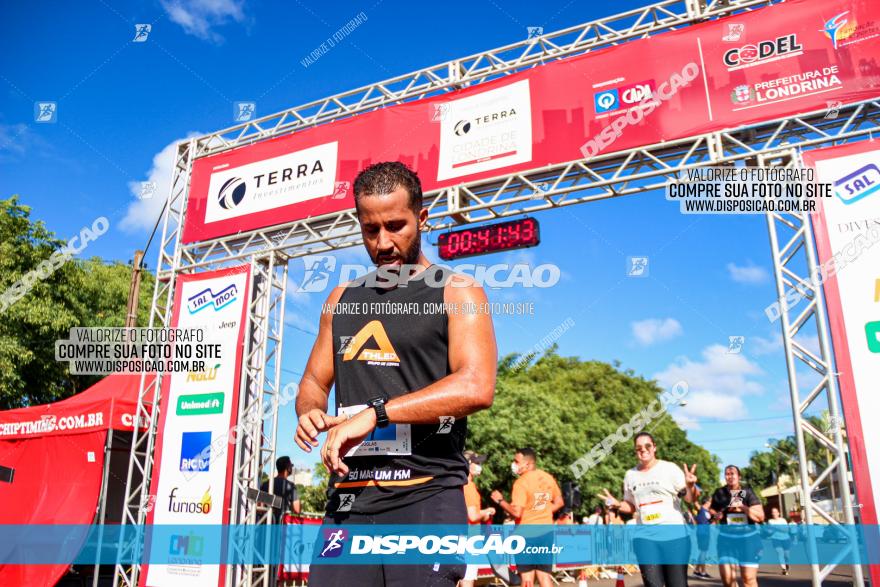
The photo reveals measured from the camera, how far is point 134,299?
17500mm

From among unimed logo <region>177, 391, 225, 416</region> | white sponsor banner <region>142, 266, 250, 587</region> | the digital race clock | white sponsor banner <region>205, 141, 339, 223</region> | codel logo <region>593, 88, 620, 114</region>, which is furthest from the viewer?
white sponsor banner <region>205, 141, 339, 223</region>

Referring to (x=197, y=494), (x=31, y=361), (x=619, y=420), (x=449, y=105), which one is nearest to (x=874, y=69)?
(x=449, y=105)

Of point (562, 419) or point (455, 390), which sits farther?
point (562, 419)

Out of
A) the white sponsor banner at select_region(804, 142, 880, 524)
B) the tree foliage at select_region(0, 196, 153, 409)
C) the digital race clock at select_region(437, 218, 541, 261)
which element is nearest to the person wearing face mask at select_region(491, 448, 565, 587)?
the digital race clock at select_region(437, 218, 541, 261)

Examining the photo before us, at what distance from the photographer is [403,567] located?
1490 mm

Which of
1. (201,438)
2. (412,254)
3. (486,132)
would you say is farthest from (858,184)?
(201,438)

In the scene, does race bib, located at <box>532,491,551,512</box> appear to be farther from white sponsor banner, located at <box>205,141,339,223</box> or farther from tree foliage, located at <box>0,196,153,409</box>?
tree foliage, located at <box>0,196,153,409</box>

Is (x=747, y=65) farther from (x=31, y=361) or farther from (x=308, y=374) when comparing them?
(x=31, y=361)

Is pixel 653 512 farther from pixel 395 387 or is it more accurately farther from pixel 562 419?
pixel 562 419

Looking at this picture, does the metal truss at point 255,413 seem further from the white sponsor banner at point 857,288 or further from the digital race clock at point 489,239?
the white sponsor banner at point 857,288

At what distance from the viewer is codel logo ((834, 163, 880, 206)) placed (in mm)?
6043

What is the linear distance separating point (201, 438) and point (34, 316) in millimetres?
10706

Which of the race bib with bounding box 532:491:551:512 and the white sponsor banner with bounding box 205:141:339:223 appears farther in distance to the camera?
the white sponsor banner with bounding box 205:141:339:223

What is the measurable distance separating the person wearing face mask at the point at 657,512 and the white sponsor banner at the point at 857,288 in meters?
1.61
